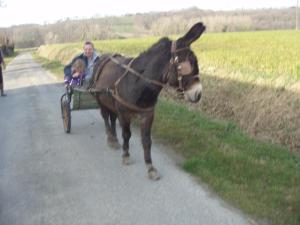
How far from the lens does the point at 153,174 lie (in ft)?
21.0

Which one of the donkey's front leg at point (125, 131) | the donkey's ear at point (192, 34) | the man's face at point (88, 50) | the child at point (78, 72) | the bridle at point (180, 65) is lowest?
the donkey's front leg at point (125, 131)

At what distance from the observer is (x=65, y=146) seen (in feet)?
28.2

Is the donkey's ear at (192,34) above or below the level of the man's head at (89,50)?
above

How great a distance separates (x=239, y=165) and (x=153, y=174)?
1.35 m

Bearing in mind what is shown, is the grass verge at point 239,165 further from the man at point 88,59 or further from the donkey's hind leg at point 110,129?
the man at point 88,59

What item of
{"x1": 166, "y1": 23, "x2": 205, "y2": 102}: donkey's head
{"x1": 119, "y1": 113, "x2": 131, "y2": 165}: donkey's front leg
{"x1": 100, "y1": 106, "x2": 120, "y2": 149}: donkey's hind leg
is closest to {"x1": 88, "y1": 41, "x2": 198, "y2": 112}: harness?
{"x1": 166, "y1": 23, "x2": 205, "y2": 102}: donkey's head

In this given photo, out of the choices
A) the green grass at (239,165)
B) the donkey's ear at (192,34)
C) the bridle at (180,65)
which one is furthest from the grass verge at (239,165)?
the donkey's ear at (192,34)

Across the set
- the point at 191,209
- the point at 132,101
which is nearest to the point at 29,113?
the point at 132,101

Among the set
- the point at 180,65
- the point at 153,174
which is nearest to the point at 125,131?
the point at 153,174

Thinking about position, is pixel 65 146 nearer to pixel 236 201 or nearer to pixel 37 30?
pixel 236 201

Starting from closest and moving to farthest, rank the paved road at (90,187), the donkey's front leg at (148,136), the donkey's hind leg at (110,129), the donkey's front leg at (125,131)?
the paved road at (90,187) → the donkey's front leg at (148,136) → the donkey's front leg at (125,131) → the donkey's hind leg at (110,129)

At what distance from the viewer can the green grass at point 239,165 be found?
5.28 m

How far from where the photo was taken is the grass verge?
5.27 m

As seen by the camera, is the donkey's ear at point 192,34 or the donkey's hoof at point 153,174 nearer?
the donkey's ear at point 192,34
